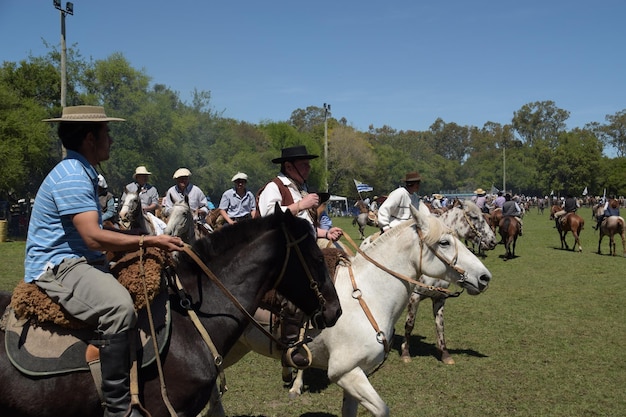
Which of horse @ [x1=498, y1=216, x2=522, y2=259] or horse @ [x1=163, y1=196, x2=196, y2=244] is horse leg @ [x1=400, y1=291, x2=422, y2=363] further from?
horse @ [x1=498, y1=216, x2=522, y2=259]

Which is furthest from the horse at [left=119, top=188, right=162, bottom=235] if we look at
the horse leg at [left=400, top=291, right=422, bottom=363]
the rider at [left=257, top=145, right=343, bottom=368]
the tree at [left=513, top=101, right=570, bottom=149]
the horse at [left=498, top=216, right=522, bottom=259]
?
the tree at [left=513, top=101, right=570, bottom=149]

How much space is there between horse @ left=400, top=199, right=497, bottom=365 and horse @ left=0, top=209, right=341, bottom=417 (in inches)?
93.6

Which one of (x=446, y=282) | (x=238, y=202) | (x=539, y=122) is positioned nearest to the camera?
(x=446, y=282)

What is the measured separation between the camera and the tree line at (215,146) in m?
30.6

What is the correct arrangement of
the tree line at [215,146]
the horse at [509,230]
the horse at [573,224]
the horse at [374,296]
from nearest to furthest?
the horse at [374,296]
the horse at [509,230]
the horse at [573,224]
the tree line at [215,146]

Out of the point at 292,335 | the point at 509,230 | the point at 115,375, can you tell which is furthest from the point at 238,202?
the point at 509,230

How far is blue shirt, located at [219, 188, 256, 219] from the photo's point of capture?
1243 cm

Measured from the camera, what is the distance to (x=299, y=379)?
673cm

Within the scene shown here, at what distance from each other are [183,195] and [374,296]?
6474mm

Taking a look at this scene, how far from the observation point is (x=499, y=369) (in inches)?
304

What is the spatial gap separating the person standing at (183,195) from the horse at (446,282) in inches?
187

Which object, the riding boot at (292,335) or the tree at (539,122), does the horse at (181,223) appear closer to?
the riding boot at (292,335)

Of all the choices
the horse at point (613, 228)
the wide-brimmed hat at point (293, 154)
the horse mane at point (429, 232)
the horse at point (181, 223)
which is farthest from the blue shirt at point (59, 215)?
the horse at point (613, 228)

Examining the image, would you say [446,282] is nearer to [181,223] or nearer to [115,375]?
[181,223]
